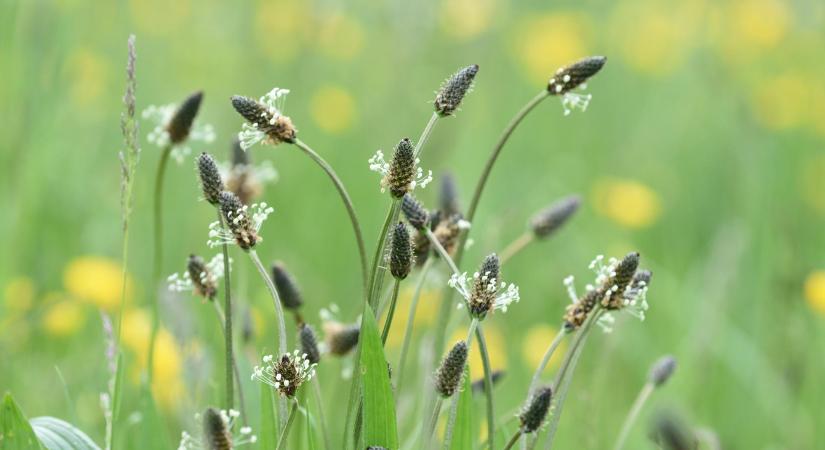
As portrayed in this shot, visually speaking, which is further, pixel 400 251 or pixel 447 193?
pixel 447 193

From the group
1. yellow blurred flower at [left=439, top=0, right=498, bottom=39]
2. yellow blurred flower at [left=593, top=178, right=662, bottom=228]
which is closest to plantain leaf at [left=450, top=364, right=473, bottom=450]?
yellow blurred flower at [left=593, top=178, right=662, bottom=228]

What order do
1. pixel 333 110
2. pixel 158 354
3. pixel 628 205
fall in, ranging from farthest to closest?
pixel 333 110 → pixel 628 205 → pixel 158 354

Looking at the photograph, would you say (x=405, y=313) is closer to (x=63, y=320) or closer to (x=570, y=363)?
(x=63, y=320)

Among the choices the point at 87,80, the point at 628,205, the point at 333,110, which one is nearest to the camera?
the point at 628,205

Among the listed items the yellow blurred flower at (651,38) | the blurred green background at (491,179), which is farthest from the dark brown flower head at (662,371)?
the yellow blurred flower at (651,38)

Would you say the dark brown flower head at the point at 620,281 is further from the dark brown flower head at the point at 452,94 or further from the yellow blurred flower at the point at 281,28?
the yellow blurred flower at the point at 281,28

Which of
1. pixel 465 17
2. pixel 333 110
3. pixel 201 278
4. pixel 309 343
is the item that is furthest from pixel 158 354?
pixel 465 17

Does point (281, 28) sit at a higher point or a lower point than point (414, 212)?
higher

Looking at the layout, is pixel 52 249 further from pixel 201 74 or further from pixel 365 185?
pixel 201 74
